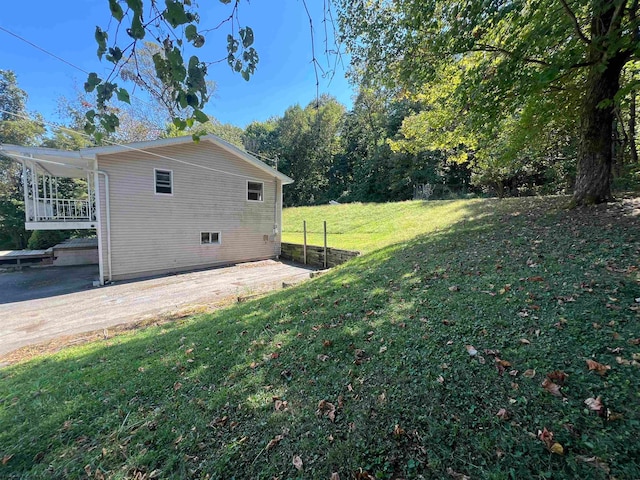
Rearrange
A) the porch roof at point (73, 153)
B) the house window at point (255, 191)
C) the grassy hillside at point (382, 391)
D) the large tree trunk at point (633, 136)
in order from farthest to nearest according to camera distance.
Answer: the house window at point (255, 191)
the large tree trunk at point (633, 136)
the porch roof at point (73, 153)
the grassy hillside at point (382, 391)

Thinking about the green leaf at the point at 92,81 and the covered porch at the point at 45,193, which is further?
the covered porch at the point at 45,193

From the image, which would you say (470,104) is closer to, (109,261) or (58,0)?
(58,0)

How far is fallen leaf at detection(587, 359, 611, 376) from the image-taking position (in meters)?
1.85

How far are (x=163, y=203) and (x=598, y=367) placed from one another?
40.5ft

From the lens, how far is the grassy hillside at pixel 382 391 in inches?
62.8

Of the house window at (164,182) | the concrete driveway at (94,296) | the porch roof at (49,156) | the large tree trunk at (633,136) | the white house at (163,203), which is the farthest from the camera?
the large tree trunk at (633,136)

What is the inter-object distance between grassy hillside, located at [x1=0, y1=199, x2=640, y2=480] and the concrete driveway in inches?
101

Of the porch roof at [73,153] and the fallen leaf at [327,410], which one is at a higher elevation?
the porch roof at [73,153]

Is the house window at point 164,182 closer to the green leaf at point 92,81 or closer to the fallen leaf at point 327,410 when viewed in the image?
the green leaf at point 92,81

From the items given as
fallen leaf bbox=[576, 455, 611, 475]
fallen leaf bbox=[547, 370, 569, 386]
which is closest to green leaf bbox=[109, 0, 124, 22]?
fallen leaf bbox=[576, 455, 611, 475]

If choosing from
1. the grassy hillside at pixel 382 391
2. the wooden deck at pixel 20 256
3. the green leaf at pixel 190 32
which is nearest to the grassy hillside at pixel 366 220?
the grassy hillside at pixel 382 391

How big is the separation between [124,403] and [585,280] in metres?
4.88

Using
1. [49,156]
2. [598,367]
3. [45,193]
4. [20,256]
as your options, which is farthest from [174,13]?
[20,256]

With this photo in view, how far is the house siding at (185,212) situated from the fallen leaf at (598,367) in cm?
1213
